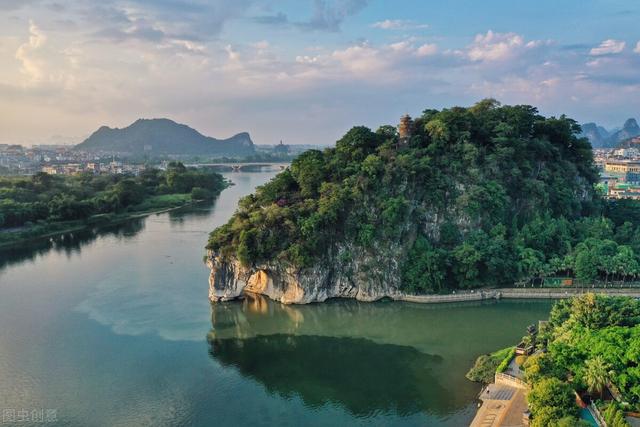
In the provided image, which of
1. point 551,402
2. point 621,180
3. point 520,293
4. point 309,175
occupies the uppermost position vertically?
point 309,175

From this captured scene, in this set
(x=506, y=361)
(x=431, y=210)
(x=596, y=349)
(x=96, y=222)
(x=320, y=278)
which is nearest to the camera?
(x=596, y=349)

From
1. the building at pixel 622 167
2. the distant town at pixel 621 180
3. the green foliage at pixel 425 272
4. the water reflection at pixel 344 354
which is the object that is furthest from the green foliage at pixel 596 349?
the building at pixel 622 167

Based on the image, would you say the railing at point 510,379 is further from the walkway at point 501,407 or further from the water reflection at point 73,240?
the water reflection at point 73,240

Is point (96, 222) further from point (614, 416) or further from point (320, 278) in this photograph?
point (614, 416)

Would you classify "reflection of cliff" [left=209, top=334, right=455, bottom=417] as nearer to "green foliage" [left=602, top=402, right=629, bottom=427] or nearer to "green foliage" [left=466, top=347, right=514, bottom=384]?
"green foliage" [left=466, top=347, right=514, bottom=384]

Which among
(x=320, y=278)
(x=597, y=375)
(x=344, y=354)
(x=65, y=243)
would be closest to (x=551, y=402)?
(x=597, y=375)

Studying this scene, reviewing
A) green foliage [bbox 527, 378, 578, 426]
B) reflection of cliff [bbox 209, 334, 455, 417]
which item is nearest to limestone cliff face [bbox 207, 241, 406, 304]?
reflection of cliff [bbox 209, 334, 455, 417]

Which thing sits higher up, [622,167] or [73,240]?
[622,167]
